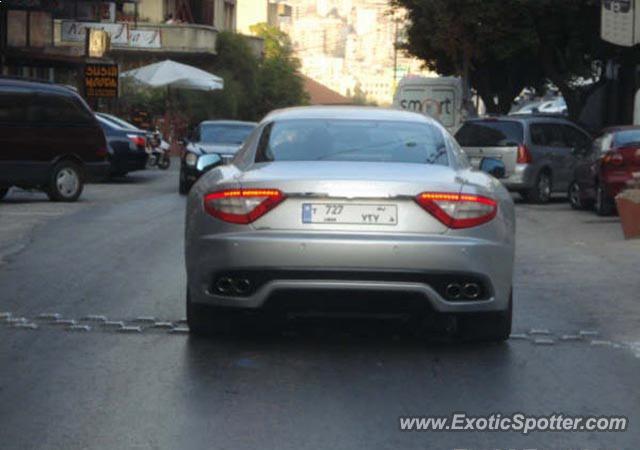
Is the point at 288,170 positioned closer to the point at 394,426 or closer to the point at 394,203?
the point at 394,203

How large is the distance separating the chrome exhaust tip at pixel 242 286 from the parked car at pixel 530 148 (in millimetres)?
18380

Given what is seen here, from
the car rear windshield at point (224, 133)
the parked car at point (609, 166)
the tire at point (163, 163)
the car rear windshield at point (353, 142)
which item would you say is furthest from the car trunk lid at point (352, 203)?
the tire at point (163, 163)

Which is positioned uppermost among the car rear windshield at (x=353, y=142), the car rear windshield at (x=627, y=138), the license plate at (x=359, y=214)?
the car rear windshield at (x=353, y=142)

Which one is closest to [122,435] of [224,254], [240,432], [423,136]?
[240,432]

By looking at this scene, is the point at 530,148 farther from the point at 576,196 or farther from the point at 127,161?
the point at 127,161

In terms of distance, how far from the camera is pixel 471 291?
27.5 feet

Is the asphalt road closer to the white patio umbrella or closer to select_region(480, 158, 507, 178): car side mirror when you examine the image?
select_region(480, 158, 507, 178): car side mirror

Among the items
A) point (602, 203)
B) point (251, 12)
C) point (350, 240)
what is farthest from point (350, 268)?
point (251, 12)

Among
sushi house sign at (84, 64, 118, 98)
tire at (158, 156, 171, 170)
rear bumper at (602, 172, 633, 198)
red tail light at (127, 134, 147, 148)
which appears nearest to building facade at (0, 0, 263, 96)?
sushi house sign at (84, 64, 118, 98)

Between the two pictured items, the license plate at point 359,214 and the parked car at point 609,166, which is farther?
the parked car at point 609,166

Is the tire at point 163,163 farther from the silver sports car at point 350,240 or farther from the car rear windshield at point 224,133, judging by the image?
the silver sports car at point 350,240

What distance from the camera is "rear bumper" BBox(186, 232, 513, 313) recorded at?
806cm

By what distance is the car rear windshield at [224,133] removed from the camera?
27.7 metres

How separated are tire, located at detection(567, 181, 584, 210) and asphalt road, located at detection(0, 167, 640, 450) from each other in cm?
1140
